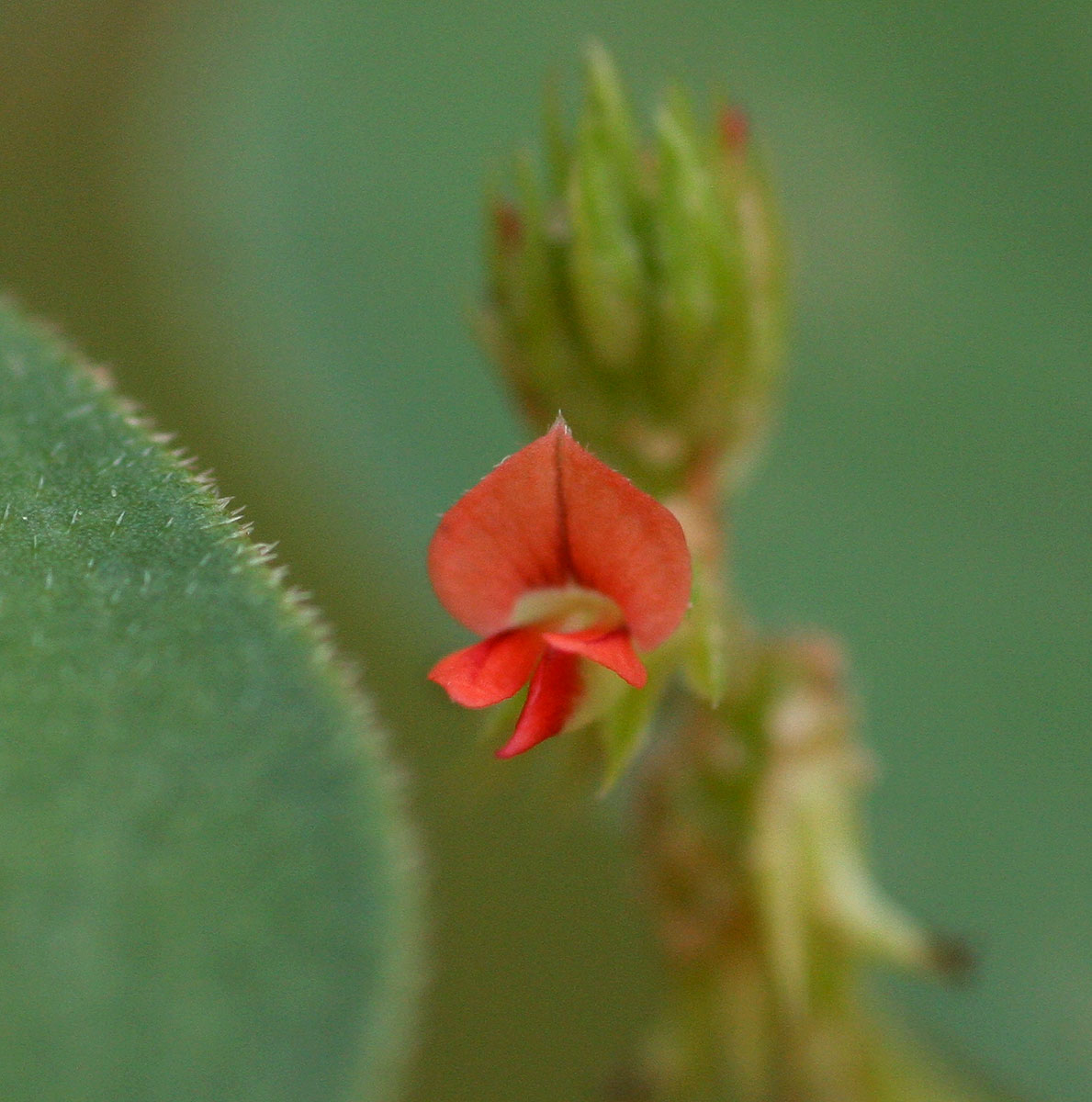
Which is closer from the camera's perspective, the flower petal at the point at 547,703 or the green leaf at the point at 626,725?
the flower petal at the point at 547,703

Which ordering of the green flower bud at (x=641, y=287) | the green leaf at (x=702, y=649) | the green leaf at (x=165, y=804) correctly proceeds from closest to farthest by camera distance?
1. the green leaf at (x=165, y=804)
2. the green leaf at (x=702, y=649)
3. the green flower bud at (x=641, y=287)

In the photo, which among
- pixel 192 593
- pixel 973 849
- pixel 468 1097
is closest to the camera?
pixel 192 593

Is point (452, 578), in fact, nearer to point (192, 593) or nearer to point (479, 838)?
point (192, 593)

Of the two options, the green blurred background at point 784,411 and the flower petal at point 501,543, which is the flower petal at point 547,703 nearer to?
the flower petal at point 501,543

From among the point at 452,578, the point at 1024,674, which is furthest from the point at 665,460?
the point at 1024,674

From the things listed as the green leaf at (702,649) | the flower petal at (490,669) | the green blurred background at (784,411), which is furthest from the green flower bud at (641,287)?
the green blurred background at (784,411)

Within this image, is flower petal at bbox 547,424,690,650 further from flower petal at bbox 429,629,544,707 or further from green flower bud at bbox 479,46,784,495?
green flower bud at bbox 479,46,784,495

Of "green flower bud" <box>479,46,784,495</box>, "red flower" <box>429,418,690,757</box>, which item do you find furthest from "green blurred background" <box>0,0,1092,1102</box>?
"red flower" <box>429,418,690,757</box>

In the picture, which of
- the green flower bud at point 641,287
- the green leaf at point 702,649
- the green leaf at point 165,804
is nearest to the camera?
the green leaf at point 165,804

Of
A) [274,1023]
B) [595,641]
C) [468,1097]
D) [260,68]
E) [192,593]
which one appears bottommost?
[468,1097]

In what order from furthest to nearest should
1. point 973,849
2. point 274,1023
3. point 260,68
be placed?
point 260,68, point 973,849, point 274,1023
